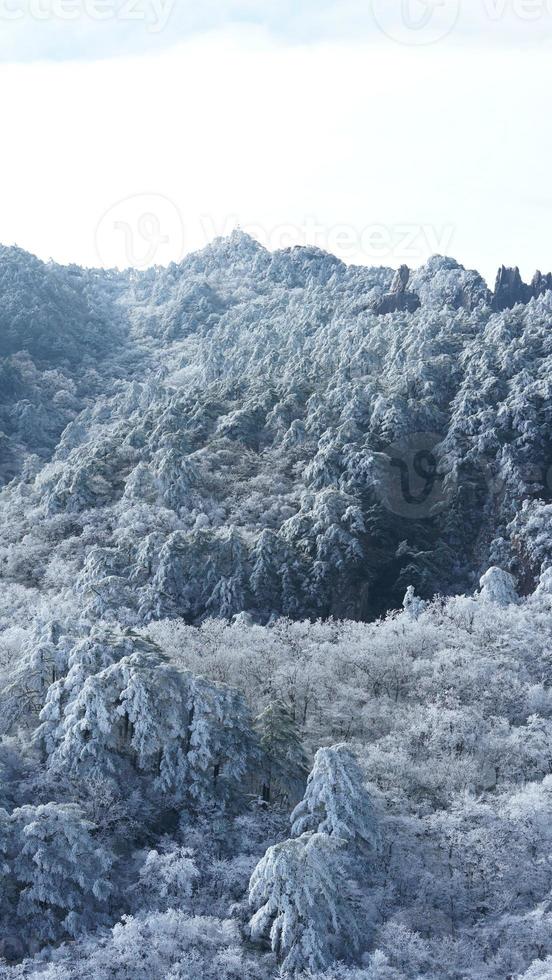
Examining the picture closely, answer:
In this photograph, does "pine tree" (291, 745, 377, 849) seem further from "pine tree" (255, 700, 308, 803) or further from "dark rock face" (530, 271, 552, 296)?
"dark rock face" (530, 271, 552, 296)

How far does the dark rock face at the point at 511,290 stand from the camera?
525 ft

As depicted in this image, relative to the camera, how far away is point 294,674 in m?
54.6

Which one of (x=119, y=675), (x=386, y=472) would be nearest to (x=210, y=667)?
(x=119, y=675)

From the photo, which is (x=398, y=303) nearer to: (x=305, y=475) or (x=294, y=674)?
(x=305, y=475)

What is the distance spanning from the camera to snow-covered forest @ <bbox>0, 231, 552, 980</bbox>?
33406 millimetres

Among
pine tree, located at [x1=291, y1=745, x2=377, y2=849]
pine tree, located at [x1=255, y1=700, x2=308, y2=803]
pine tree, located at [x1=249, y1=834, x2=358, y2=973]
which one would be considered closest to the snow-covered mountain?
pine tree, located at [x1=255, y1=700, x2=308, y2=803]

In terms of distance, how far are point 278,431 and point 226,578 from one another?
3259cm

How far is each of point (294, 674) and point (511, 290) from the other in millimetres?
127919

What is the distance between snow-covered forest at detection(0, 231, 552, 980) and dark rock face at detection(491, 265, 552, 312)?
31593 mm

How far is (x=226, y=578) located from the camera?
3019 inches

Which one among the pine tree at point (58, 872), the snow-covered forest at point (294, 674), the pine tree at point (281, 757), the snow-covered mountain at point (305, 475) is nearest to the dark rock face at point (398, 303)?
the snow-covered mountain at point (305, 475)

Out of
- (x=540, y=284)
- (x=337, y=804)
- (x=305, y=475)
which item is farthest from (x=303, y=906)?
(x=540, y=284)

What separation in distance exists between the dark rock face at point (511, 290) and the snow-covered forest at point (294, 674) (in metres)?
31.6

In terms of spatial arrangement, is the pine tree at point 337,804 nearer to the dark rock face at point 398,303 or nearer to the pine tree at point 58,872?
the pine tree at point 58,872
